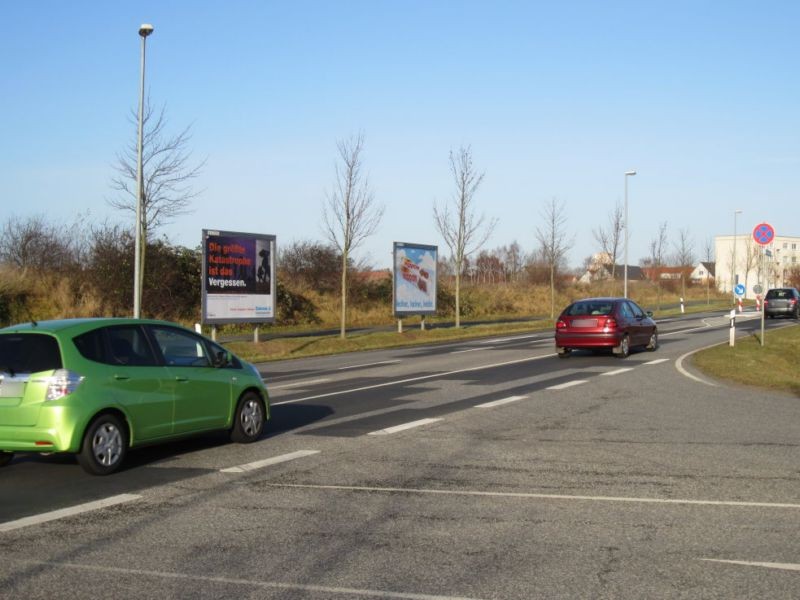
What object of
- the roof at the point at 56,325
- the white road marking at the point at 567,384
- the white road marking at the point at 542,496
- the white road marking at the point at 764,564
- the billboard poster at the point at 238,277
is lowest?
the white road marking at the point at 542,496

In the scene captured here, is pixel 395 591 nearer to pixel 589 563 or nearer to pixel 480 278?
pixel 589 563

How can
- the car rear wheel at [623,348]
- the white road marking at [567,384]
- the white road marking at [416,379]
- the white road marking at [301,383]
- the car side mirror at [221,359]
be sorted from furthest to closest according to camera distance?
the car rear wheel at [623,348], the white road marking at [301,383], the white road marking at [567,384], the white road marking at [416,379], the car side mirror at [221,359]

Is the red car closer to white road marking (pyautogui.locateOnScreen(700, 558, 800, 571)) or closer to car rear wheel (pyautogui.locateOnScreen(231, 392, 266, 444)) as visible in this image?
car rear wheel (pyautogui.locateOnScreen(231, 392, 266, 444))

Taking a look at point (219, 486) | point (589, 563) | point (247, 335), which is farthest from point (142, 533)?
point (247, 335)

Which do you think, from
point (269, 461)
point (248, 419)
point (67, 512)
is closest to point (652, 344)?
point (248, 419)

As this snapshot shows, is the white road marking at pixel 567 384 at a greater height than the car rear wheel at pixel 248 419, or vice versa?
the car rear wheel at pixel 248 419

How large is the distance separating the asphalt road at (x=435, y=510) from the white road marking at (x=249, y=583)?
0.6 inches

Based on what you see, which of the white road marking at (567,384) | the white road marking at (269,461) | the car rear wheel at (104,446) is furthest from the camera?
the white road marking at (567,384)

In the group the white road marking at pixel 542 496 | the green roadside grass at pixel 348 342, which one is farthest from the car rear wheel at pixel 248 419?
the green roadside grass at pixel 348 342

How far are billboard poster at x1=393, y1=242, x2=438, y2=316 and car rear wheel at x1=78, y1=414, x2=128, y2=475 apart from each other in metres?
27.5

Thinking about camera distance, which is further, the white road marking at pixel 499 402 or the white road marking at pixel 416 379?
the white road marking at pixel 416 379

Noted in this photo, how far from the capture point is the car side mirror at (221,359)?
10.1 metres

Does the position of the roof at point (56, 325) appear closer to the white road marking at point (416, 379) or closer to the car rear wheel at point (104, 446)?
the car rear wheel at point (104, 446)

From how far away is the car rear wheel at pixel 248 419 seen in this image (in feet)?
33.8
